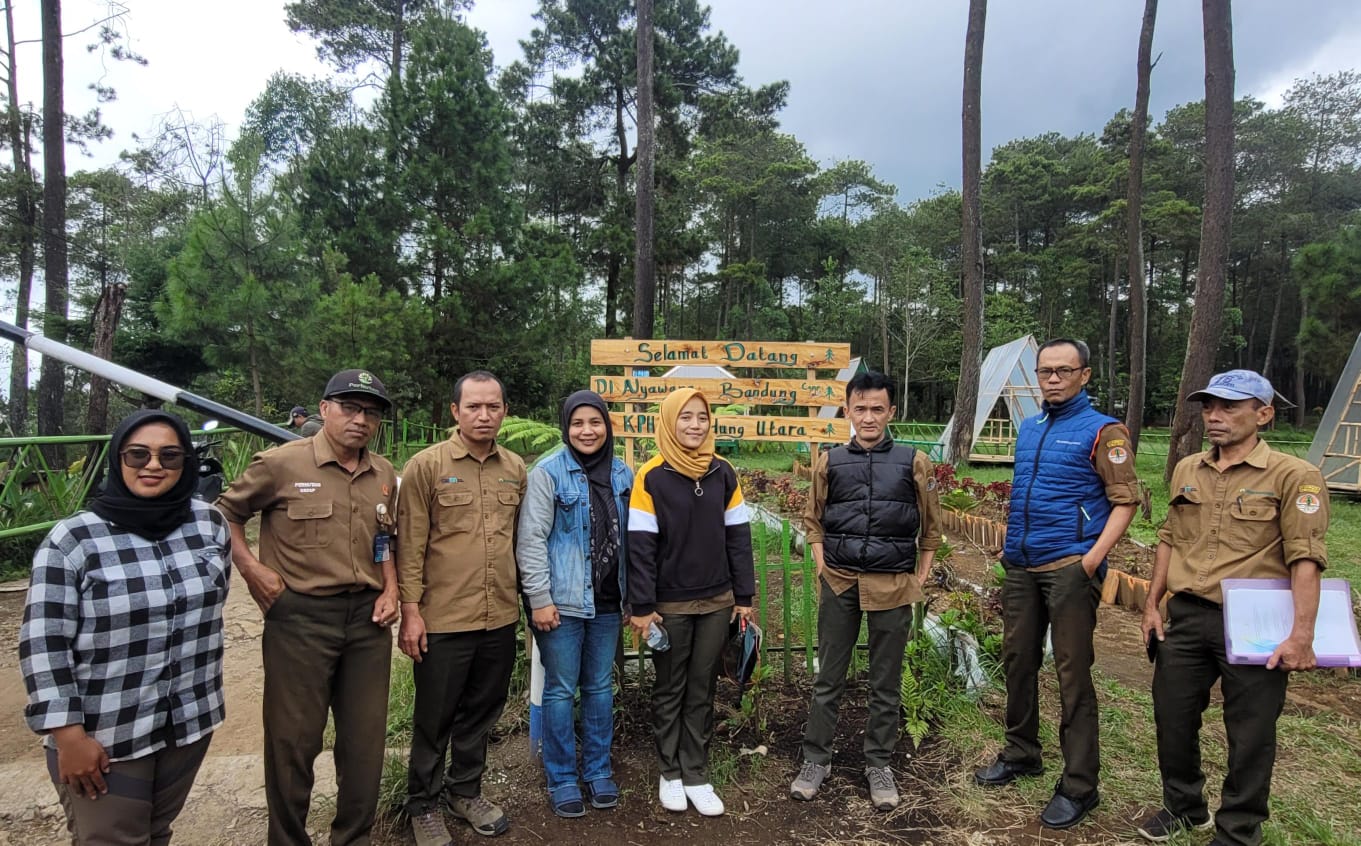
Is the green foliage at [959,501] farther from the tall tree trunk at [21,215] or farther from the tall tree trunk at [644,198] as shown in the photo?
the tall tree trunk at [21,215]

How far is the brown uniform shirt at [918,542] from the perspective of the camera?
2.94 m

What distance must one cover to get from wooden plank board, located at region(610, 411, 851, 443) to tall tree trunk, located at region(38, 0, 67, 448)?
12.3 metres

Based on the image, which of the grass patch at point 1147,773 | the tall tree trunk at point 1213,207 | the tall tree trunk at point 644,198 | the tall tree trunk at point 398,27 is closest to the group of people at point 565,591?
the grass patch at point 1147,773

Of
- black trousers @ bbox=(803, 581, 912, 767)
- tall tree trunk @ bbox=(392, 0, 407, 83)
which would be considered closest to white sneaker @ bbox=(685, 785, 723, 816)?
black trousers @ bbox=(803, 581, 912, 767)

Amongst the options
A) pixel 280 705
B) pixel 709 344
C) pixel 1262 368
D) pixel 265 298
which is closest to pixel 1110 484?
pixel 709 344

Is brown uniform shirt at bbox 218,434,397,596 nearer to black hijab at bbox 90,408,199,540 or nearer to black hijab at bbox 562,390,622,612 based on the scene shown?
black hijab at bbox 90,408,199,540

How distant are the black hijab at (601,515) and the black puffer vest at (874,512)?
38.7 inches

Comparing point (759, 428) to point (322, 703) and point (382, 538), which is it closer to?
point (382, 538)

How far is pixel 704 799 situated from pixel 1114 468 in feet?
7.18

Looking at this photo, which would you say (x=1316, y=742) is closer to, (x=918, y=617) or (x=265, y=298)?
(x=918, y=617)

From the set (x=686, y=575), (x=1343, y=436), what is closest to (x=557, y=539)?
(x=686, y=575)

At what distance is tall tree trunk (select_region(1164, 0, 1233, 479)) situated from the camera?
8648mm

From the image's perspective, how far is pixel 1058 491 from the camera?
2867 mm

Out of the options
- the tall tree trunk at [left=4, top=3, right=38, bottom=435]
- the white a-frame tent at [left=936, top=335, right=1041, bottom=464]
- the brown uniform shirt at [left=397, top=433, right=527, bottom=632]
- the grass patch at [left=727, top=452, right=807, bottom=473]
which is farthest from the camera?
the white a-frame tent at [left=936, top=335, right=1041, bottom=464]
